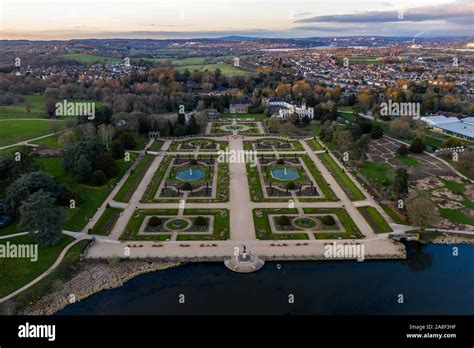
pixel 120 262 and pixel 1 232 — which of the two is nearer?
pixel 120 262

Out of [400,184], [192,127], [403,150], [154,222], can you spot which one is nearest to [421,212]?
[400,184]

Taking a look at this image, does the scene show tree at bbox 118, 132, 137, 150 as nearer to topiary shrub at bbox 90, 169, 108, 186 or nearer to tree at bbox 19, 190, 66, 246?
topiary shrub at bbox 90, 169, 108, 186

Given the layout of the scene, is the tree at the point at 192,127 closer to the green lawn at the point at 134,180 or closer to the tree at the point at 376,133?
the green lawn at the point at 134,180

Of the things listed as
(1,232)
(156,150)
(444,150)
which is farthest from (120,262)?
(444,150)

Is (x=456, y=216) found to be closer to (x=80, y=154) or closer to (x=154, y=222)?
(x=154, y=222)

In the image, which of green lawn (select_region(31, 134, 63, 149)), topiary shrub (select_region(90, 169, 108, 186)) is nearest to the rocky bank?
topiary shrub (select_region(90, 169, 108, 186))

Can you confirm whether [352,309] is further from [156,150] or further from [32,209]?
[156,150]

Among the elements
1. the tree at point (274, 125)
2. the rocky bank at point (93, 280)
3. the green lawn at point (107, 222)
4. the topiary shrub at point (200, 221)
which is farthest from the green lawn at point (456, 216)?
the tree at point (274, 125)

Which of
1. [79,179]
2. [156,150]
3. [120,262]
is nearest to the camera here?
[120,262]
